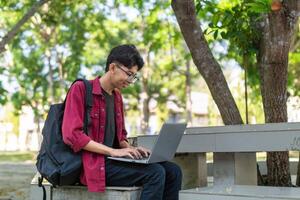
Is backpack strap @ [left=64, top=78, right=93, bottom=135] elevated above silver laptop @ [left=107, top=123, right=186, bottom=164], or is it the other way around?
backpack strap @ [left=64, top=78, right=93, bottom=135]

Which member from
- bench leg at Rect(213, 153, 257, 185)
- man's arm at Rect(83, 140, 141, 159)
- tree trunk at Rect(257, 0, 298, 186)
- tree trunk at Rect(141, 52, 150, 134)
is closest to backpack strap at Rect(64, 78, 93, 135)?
man's arm at Rect(83, 140, 141, 159)

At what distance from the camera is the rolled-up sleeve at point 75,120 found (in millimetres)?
3549

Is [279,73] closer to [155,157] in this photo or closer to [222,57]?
[155,157]

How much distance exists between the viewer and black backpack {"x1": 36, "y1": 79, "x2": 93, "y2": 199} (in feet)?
11.9

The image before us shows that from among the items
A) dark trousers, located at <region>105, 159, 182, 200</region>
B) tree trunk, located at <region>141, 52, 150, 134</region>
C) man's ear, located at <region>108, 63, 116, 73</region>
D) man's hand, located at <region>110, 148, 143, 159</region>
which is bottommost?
dark trousers, located at <region>105, 159, 182, 200</region>

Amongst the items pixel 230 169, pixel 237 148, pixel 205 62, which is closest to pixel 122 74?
pixel 237 148

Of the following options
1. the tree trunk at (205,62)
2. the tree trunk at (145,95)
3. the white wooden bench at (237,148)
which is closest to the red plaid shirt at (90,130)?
the white wooden bench at (237,148)

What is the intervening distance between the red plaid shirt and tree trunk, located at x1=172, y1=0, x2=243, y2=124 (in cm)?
207

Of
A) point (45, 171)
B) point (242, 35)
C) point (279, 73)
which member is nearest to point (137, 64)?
point (45, 171)

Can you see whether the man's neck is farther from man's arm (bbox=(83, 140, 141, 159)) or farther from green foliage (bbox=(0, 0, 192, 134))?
green foliage (bbox=(0, 0, 192, 134))

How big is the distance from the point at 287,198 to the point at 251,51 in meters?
3.30

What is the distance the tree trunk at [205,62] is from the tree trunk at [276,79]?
400 millimetres

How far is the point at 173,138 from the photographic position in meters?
3.79

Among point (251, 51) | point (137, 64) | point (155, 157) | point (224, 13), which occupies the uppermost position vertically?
point (224, 13)
